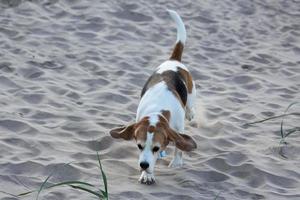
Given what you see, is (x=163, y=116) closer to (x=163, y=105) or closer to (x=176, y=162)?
(x=163, y=105)

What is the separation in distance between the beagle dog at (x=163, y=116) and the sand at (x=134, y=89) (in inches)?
11.0

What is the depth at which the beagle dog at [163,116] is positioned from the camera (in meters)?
4.70

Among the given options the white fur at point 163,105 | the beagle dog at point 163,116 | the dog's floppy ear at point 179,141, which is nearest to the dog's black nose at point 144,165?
the beagle dog at point 163,116

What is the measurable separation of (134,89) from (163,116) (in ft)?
7.37

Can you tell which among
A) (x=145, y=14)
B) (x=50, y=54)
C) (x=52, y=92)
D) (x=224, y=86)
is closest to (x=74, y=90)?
(x=52, y=92)

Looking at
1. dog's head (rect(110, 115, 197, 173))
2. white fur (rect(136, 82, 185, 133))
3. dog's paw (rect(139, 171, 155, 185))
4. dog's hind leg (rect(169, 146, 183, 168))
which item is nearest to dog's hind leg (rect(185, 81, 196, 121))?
white fur (rect(136, 82, 185, 133))

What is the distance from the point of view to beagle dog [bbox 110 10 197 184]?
4.70 metres

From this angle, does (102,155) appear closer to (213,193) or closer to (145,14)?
(213,193)

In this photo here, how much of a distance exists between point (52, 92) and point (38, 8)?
3.19 m

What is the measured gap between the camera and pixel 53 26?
902 centimetres

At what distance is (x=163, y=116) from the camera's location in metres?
5.04

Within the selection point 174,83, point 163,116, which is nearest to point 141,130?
point 163,116

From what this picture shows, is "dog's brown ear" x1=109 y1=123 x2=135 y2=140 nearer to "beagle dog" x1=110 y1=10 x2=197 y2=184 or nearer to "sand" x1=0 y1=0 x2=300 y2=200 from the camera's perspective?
"beagle dog" x1=110 y1=10 x2=197 y2=184

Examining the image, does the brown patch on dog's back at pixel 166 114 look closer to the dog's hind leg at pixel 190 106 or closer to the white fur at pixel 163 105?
the white fur at pixel 163 105
